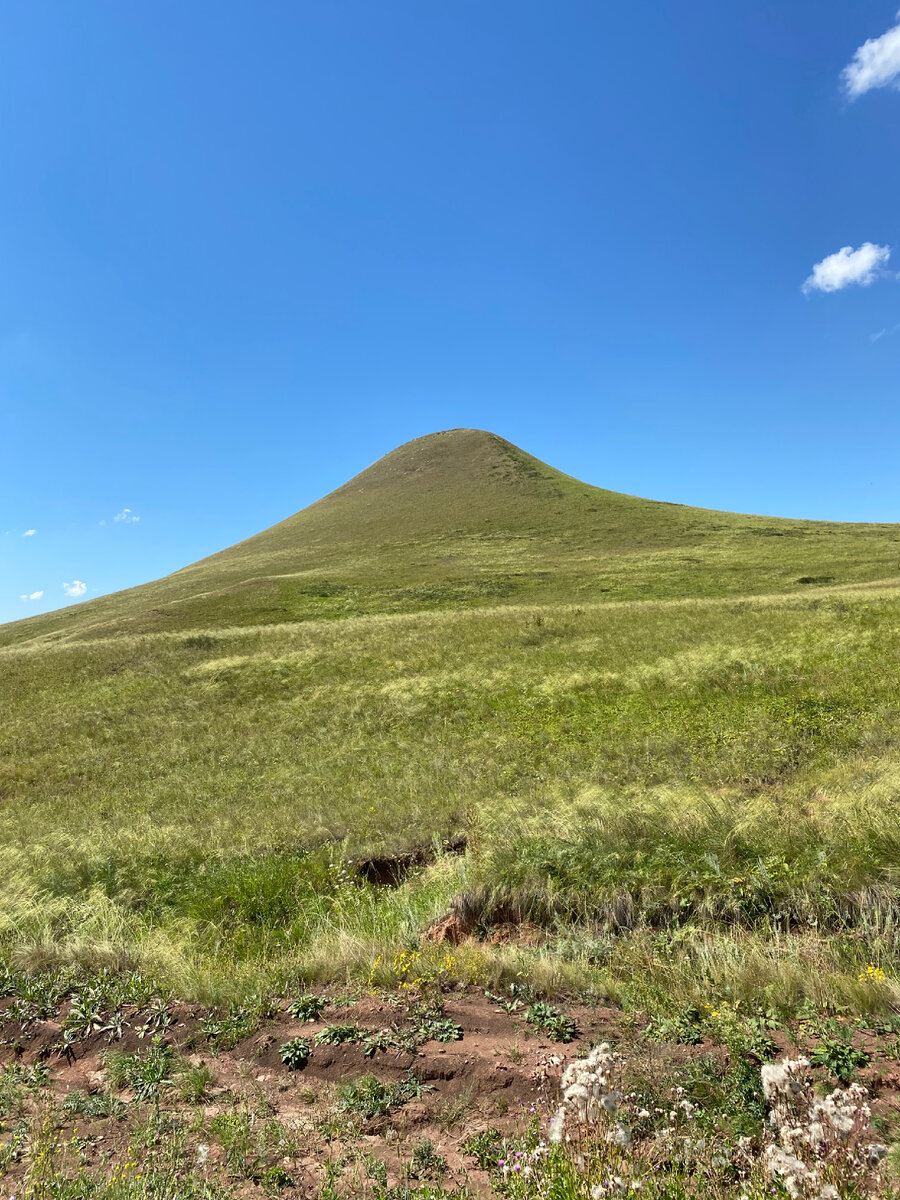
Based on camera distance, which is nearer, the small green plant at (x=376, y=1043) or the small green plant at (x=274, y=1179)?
the small green plant at (x=274, y=1179)

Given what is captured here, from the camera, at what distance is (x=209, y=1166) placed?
4.00 m

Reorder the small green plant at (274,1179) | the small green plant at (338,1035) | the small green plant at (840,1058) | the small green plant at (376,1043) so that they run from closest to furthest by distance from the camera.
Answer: the small green plant at (274,1179), the small green plant at (840,1058), the small green plant at (376,1043), the small green plant at (338,1035)

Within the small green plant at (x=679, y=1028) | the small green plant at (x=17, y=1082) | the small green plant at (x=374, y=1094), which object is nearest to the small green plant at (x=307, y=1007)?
the small green plant at (x=374, y=1094)

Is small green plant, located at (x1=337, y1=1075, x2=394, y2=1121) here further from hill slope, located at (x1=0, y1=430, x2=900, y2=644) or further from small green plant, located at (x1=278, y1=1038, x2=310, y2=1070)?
hill slope, located at (x1=0, y1=430, x2=900, y2=644)

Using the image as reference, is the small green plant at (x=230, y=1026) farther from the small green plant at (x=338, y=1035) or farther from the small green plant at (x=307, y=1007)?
the small green plant at (x=338, y=1035)

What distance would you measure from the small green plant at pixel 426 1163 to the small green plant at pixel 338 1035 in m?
1.32

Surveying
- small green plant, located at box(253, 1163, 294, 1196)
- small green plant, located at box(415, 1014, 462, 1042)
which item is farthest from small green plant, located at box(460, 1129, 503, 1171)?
small green plant, located at box(253, 1163, 294, 1196)

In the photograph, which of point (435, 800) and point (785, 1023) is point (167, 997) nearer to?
point (785, 1023)

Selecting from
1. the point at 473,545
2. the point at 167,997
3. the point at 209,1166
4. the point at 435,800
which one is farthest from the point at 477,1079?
the point at 473,545

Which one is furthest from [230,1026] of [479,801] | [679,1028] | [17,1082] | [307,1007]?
[479,801]

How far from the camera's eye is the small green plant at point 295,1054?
500 centimetres

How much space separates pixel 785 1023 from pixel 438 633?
94.7 feet

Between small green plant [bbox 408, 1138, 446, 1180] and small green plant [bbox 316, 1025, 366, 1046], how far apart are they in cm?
132

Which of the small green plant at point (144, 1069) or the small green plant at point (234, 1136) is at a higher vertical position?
the small green plant at point (234, 1136)
